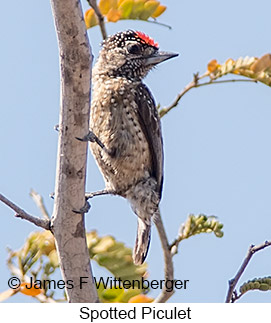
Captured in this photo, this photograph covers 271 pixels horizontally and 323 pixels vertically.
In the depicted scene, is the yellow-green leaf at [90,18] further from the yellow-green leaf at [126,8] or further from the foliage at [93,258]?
the foliage at [93,258]

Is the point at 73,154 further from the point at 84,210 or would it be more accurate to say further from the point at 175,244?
the point at 175,244

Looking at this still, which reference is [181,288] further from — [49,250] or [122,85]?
[122,85]

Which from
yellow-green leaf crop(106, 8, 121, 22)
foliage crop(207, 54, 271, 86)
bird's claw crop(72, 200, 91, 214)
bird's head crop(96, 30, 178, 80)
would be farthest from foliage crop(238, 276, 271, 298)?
bird's head crop(96, 30, 178, 80)

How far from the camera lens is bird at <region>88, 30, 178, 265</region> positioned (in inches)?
166

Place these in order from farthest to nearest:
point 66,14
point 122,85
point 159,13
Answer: point 122,85 < point 159,13 < point 66,14

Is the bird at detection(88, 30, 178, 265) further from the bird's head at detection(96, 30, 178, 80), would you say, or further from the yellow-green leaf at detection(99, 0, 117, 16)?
the yellow-green leaf at detection(99, 0, 117, 16)

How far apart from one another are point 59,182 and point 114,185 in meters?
1.35

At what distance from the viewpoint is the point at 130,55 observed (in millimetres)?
4629

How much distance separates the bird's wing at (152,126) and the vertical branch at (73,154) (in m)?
1.35

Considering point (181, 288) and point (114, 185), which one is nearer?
point (181, 288)

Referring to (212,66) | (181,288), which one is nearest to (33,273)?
(181,288)

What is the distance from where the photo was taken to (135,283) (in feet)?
10.8

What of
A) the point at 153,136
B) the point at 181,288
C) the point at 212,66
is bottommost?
the point at 181,288

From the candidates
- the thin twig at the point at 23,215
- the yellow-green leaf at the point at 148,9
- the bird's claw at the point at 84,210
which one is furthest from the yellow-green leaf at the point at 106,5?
the thin twig at the point at 23,215
